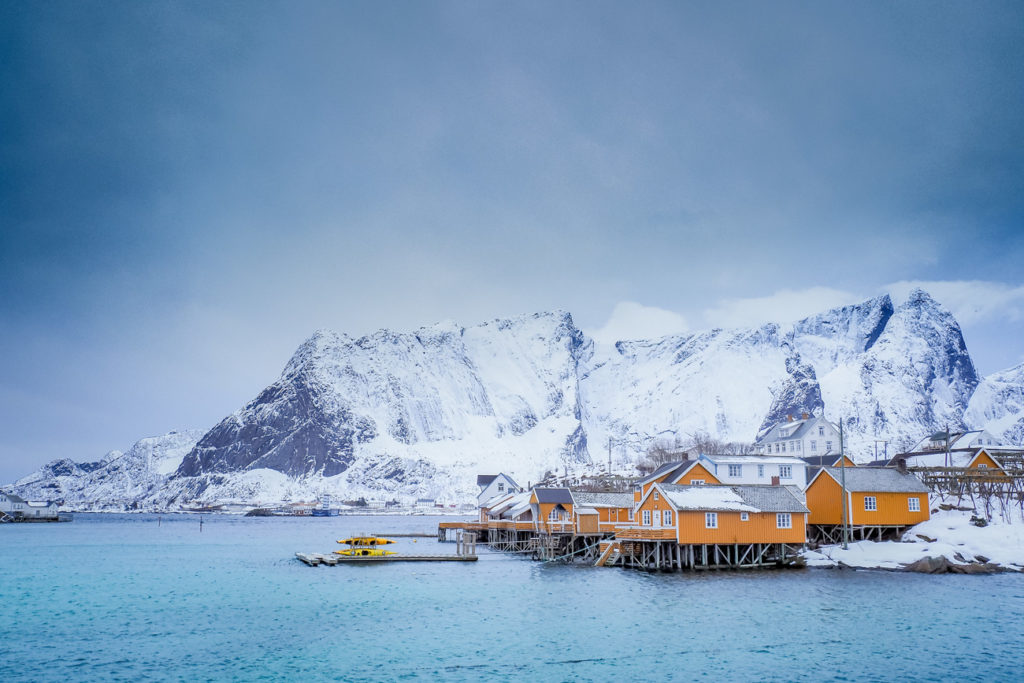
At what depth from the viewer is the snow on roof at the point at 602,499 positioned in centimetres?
7712

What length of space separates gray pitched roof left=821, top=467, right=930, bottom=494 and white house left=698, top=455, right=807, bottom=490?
21.2 feet

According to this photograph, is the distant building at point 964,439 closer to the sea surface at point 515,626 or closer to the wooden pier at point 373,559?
the sea surface at point 515,626

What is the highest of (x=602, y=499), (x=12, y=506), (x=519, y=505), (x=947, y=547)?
(x=602, y=499)

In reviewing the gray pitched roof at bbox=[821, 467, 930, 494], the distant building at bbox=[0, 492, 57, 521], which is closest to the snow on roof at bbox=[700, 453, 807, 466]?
the gray pitched roof at bbox=[821, 467, 930, 494]

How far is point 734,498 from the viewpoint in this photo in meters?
59.9

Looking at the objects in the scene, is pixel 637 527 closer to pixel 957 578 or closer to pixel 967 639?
pixel 957 578

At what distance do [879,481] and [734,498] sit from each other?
13.7 meters

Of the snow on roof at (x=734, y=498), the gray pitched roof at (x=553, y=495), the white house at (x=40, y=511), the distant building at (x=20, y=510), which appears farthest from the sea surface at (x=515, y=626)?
the white house at (x=40, y=511)

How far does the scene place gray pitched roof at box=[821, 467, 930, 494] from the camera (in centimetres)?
6344

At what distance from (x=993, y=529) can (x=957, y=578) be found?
9.44 metres

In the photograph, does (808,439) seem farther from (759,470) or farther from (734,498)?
(734,498)

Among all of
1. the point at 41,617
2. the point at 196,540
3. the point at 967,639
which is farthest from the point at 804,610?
the point at 196,540

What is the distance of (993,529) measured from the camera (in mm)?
57688

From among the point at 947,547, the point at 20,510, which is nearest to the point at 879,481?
the point at 947,547
